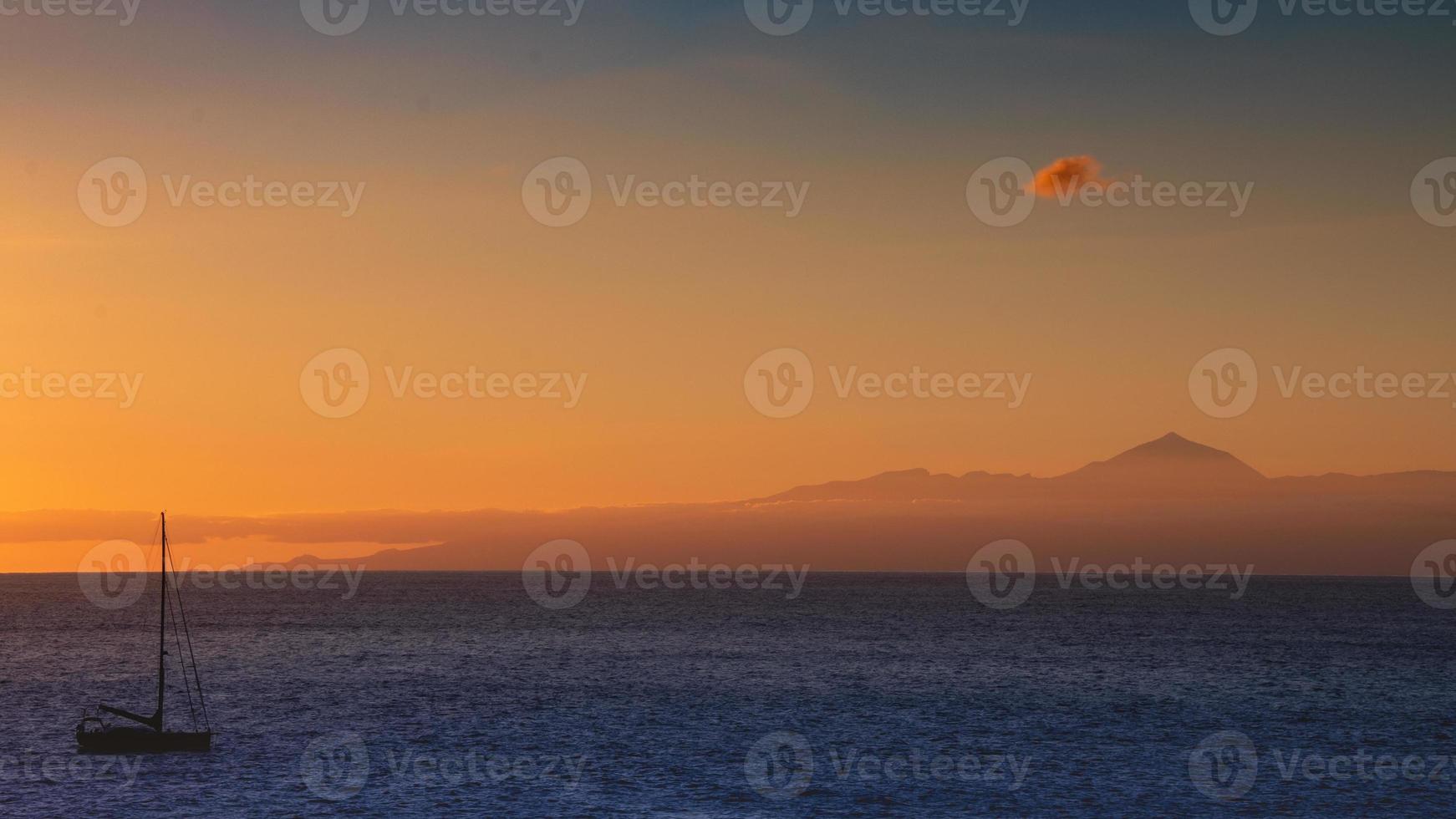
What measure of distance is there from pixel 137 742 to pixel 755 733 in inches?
1457

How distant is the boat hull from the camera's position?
6925 centimetres

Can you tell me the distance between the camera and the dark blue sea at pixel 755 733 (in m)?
59.6

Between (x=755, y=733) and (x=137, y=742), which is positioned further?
(x=755, y=733)

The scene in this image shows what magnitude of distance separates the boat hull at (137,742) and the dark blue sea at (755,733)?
790 millimetres

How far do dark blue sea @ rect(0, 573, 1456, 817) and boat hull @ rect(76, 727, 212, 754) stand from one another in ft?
2.59

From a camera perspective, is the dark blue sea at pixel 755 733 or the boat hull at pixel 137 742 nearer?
the dark blue sea at pixel 755 733

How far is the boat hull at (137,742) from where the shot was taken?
69250 millimetres

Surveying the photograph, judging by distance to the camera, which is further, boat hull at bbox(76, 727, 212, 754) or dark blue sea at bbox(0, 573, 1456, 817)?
boat hull at bbox(76, 727, 212, 754)

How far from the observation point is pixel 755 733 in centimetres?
7925

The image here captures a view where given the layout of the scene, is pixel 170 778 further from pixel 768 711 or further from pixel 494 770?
pixel 768 711

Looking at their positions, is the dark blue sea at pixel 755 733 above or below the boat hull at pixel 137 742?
below

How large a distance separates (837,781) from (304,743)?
109 ft

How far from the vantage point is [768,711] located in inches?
3541

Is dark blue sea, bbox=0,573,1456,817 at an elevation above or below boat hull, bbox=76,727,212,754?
below
